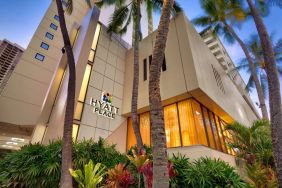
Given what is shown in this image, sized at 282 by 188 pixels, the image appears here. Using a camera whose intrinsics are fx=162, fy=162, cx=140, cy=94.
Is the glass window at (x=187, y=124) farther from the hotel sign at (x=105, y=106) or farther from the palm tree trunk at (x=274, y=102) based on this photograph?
the hotel sign at (x=105, y=106)

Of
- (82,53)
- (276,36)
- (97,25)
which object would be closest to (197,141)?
(82,53)

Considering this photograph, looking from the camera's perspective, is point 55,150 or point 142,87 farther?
point 142,87

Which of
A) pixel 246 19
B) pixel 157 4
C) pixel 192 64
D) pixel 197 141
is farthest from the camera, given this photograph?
pixel 246 19

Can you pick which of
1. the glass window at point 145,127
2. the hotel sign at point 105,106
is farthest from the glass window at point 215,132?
the hotel sign at point 105,106

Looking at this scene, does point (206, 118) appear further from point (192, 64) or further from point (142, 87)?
point (142, 87)

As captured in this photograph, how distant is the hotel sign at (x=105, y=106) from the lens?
33.9ft

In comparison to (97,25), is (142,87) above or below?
below

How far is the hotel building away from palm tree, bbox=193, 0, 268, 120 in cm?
502

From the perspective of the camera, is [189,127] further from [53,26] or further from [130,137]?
[53,26]

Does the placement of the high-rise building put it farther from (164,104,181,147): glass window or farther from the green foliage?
the green foliage

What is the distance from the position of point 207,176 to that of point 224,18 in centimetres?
1525

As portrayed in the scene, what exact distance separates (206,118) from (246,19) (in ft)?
36.3

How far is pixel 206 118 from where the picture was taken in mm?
10297

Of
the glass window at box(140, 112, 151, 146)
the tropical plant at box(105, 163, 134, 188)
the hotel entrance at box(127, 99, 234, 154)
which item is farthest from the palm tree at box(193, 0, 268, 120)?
the tropical plant at box(105, 163, 134, 188)
